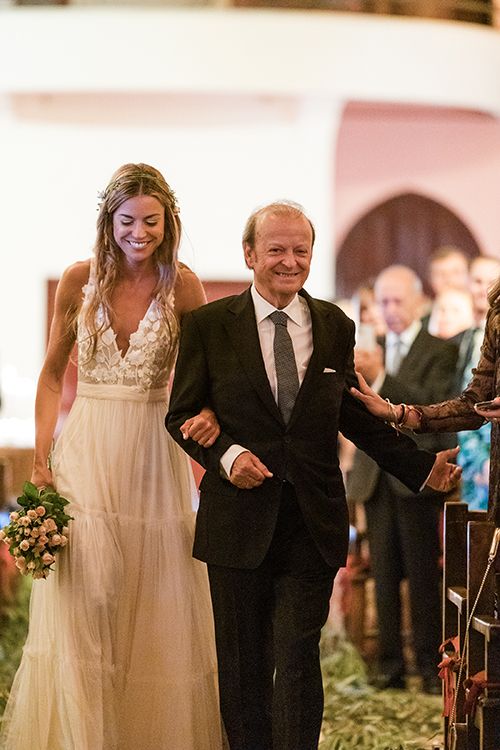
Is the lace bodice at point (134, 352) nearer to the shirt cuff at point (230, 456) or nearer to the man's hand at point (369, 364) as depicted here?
the shirt cuff at point (230, 456)

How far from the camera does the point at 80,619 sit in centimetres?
471

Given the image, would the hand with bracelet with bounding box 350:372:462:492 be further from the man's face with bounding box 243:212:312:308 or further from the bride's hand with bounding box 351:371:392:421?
the man's face with bounding box 243:212:312:308

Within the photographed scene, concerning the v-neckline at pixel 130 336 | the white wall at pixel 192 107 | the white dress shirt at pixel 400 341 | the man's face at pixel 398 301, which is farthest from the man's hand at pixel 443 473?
the white wall at pixel 192 107

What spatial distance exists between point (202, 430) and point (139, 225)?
2.76 feet

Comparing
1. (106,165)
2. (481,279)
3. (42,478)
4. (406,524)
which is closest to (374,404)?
(42,478)

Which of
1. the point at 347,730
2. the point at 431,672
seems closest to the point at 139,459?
the point at 347,730

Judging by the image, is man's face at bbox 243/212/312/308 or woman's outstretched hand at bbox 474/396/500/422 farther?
man's face at bbox 243/212/312/308

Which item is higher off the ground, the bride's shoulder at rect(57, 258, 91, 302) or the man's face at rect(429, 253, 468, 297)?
the man's face at rect(429, 253, 468, 297)

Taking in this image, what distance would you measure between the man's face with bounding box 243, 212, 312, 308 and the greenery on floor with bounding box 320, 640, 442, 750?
6.07ft

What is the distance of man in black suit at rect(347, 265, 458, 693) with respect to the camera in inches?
274

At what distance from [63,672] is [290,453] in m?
1.15

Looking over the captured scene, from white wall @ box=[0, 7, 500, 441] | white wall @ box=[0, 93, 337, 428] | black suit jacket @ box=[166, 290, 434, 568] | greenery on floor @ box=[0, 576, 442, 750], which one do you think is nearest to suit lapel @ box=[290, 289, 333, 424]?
black suit jacket @ box=[166, 290, 434, 568]

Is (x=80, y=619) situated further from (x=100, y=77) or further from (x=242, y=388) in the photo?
(x=100, y=77)

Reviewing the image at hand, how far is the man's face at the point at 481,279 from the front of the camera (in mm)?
7477
